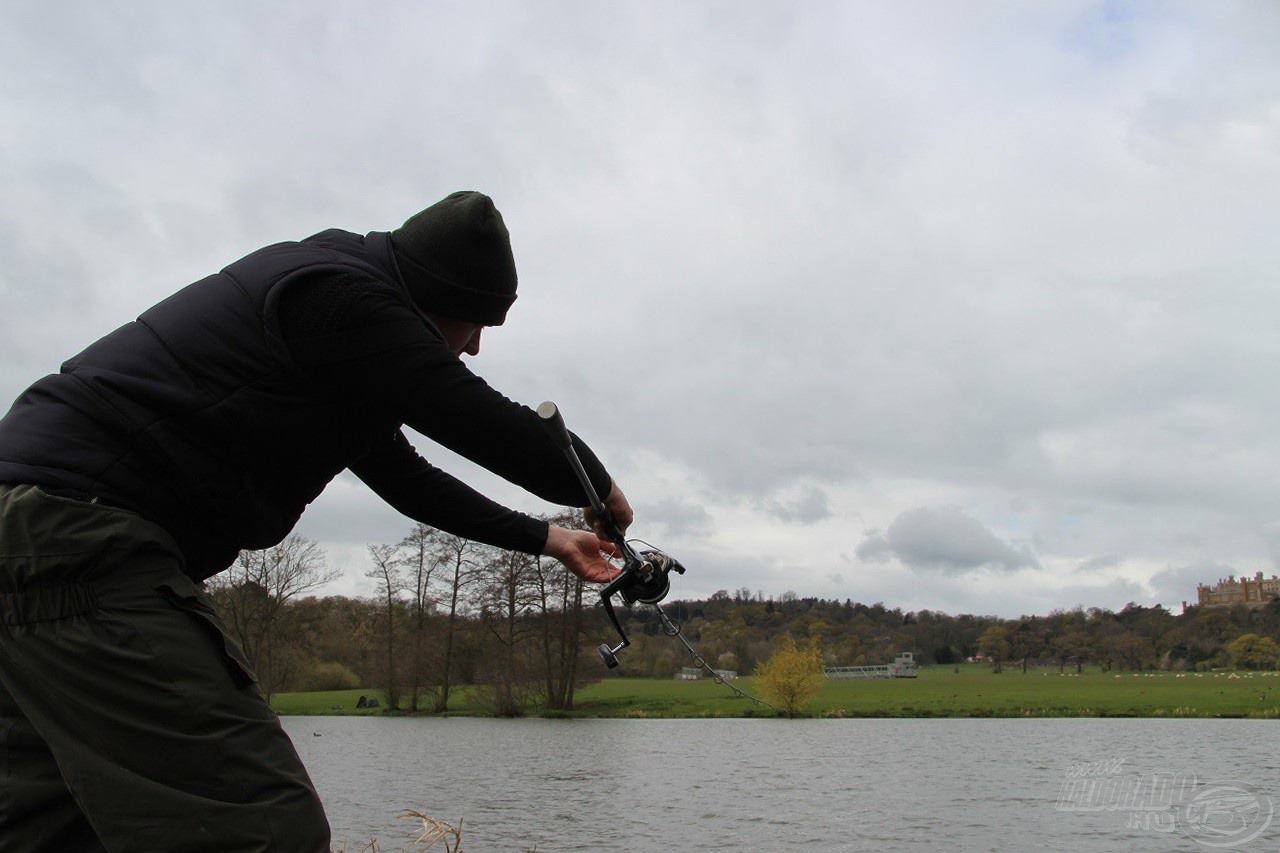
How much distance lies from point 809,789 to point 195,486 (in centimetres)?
2629

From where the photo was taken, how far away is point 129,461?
7.00 ft

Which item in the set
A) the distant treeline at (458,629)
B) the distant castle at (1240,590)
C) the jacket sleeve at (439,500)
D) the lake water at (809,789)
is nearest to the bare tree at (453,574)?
the distant treeline at (458,629)

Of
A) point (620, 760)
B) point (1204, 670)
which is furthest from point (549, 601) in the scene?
point (1204, 670)

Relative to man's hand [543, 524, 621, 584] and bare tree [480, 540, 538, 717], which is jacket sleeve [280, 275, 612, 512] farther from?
bare tree [480, 540, 538, 717]

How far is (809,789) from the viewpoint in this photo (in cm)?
2628

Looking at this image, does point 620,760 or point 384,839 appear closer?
point 384,839

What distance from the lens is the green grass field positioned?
5791 centimetres

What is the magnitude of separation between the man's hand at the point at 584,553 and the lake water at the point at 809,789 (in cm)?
1564

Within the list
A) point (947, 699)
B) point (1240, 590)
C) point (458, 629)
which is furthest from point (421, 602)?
point (1240, 590)

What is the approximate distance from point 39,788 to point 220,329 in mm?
1053

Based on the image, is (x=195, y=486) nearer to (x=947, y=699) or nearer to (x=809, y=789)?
(x=809, y=789)

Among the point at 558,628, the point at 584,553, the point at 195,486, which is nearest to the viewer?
the point at 195,486

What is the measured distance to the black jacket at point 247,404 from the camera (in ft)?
7.03

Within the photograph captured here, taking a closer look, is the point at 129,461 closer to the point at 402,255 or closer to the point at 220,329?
the point at 220,329
